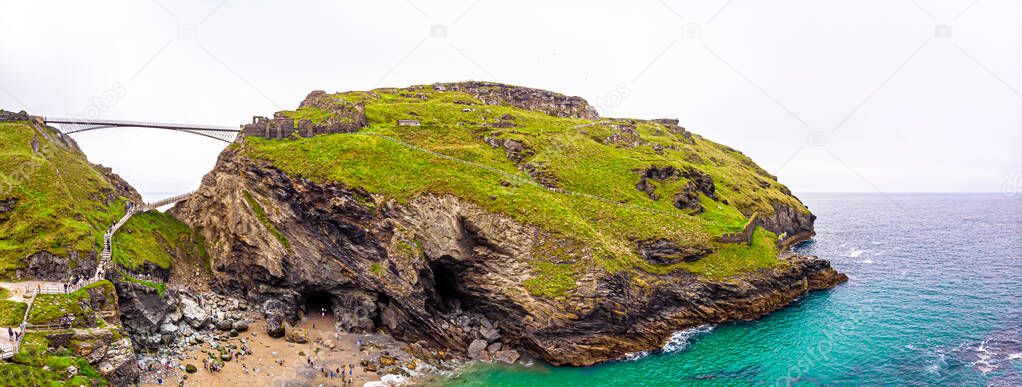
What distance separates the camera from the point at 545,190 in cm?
6581

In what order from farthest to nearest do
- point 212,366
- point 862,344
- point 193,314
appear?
point 193,314 < point 862,344 < point 212,366

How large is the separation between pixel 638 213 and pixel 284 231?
50133 millimetres

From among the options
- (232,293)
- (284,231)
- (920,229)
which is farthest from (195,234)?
(920,229)

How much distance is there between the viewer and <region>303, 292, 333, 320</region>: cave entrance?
60.7m

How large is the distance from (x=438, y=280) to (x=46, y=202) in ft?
152

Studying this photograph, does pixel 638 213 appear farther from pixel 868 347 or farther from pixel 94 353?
pixel 94 353

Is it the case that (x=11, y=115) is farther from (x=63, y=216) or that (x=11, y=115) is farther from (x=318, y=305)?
(x=318, y=305)

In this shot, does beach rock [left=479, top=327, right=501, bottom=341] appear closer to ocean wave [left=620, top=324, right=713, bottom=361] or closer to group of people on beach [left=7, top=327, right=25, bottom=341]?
ocean wave [left=620, top=324, right=713, bottom=361]

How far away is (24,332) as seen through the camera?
3478cm

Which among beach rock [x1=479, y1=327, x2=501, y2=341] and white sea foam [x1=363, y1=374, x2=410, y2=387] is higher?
beach rock [x1=479, y1=327, x2=501, y2=341]

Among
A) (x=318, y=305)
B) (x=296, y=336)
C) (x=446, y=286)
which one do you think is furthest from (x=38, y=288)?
(x=446, y=286)

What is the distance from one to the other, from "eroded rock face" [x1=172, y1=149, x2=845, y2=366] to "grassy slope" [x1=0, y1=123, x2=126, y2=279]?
14856mm

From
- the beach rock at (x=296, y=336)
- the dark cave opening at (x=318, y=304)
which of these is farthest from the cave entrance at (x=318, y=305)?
the beach rock at (x=296, y=336)

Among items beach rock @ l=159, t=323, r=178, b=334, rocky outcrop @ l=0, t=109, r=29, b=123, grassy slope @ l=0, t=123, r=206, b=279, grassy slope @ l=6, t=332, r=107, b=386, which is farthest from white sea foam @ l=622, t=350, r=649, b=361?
rocky outcrop @ l=0, t=109, r=29, b=123
